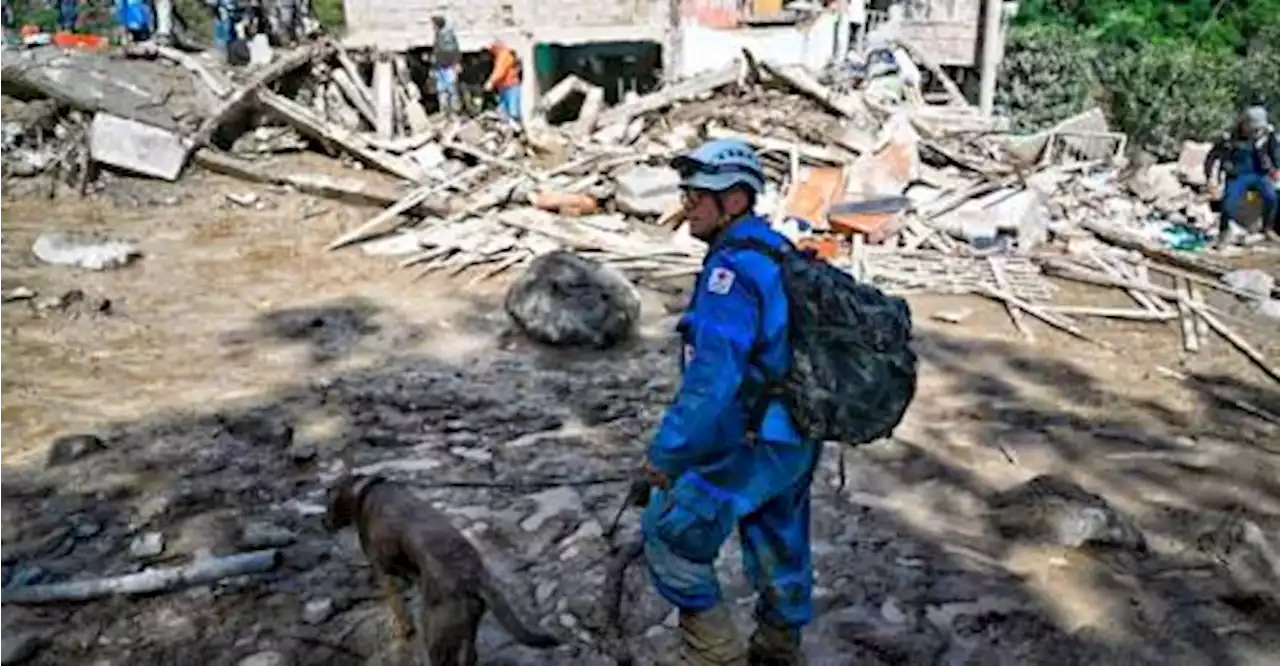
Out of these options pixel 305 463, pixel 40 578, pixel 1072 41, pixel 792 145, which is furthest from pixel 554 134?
pixel 1072 41

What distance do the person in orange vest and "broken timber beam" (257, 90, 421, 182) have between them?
247 centimetres

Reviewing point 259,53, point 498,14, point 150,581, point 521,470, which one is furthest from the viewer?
point 498,14

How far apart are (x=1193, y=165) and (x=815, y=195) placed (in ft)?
19.5

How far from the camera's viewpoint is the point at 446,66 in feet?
51.9

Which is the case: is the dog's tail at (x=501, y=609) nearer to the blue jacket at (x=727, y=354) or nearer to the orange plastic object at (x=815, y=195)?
the blue jacket at (x=727, y=354)

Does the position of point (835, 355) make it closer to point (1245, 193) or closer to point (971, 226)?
point (971, 226)

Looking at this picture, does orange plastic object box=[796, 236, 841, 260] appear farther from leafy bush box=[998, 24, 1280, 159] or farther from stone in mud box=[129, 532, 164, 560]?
leafy bush box=[998, 24, 1280, 159]

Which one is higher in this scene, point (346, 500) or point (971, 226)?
point (346, 500)

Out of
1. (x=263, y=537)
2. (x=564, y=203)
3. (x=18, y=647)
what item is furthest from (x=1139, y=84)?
(x=18, y=647)

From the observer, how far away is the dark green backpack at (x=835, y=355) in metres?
3.32

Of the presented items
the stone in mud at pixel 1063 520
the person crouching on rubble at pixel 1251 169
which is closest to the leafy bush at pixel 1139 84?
the person crouching on rubble at pixel 1251 169

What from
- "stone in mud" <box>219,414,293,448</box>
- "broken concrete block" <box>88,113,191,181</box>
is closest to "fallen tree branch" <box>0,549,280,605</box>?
"stone in mud" <box>219,414,293,448</box>

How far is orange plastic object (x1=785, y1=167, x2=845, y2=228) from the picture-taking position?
11.5 m

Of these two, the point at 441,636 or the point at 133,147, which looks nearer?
the point at 441,636
